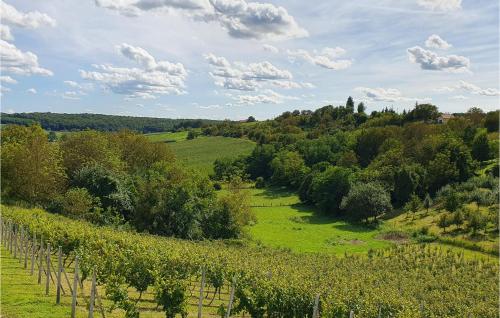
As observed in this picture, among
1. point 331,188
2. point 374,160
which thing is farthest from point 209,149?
point 331,188

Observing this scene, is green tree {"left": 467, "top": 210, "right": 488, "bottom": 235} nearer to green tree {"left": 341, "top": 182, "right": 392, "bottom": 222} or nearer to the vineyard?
green tree {"left": 341, "top": 182, "right": 392, "bottom": 222}

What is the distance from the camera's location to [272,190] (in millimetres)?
101750

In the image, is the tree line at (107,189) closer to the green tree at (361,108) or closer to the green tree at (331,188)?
the green tree at (331,188)

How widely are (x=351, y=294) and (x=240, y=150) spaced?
117 metres

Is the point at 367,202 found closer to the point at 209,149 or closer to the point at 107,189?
the point at 107,189

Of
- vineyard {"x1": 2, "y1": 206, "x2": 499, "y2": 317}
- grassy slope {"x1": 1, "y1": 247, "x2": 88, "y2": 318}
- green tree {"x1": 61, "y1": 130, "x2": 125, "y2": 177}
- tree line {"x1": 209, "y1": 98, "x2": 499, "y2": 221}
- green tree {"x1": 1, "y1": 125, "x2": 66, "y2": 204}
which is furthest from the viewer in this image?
tree line {"x1": 209, "y1": 98, "x2": 499, "y2": 221}

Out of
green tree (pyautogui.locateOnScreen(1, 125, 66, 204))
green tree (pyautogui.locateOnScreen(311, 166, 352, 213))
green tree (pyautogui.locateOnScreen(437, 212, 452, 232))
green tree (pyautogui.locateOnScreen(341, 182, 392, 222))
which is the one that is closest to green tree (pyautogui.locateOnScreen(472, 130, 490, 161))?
green tree (pyautogui.locateOnScreen(311, 166, 352, 213))

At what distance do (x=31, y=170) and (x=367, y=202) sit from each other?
47852 mm

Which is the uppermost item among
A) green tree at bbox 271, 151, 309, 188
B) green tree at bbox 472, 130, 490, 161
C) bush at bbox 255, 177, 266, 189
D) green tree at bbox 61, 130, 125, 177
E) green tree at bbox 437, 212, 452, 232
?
green tree at bbox 472, 130, 490, 161

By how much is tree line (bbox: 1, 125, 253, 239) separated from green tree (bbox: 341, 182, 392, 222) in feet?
62.9

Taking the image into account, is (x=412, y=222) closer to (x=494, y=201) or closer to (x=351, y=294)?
(x=494, y=201)

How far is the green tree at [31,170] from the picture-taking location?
46219 millimetres

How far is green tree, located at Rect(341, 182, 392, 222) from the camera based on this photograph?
225 ft

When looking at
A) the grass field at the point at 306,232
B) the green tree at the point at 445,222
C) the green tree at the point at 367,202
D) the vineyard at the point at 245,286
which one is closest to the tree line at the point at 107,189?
the grass field at the point at 306,232
